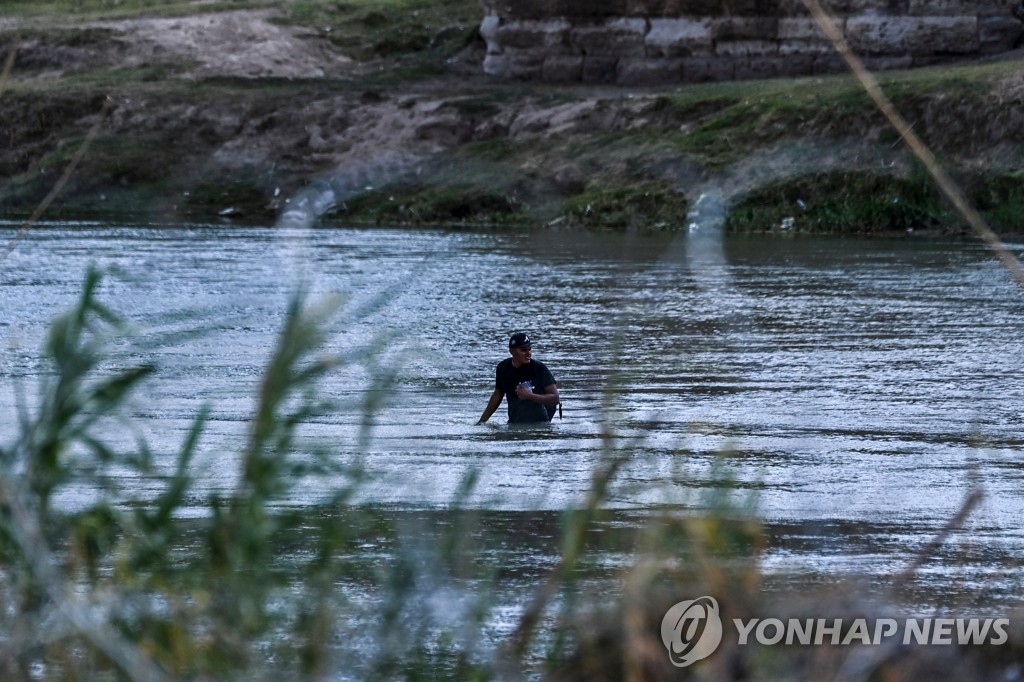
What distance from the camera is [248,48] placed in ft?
118

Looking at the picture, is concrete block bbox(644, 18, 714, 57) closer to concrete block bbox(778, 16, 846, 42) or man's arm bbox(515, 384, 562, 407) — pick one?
concrete block bbox(778, 16, 846, 42)

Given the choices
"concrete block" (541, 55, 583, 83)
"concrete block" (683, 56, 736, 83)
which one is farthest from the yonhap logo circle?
"concrete block" (541, 55, 583, 83)

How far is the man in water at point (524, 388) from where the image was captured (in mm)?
11305

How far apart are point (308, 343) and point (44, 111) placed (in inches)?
1202

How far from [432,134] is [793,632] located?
88.2 ft

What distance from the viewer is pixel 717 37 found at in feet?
107

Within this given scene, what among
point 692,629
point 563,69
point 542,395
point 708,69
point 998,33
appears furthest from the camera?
point 563,69

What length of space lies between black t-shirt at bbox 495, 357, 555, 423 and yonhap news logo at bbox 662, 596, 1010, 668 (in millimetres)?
5911

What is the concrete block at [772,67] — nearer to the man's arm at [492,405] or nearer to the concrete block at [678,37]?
the concrete block at [678,37]

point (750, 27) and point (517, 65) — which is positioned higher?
point (750, 27)

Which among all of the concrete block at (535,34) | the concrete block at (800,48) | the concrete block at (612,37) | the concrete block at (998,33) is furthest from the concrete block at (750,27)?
the concrete block at (998,33)

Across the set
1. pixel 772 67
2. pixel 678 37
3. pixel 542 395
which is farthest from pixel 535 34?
pixel 542 395

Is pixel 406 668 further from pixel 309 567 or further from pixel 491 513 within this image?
pixel 491 513

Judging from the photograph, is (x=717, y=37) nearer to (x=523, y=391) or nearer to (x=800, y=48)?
(x=800, y=48)
